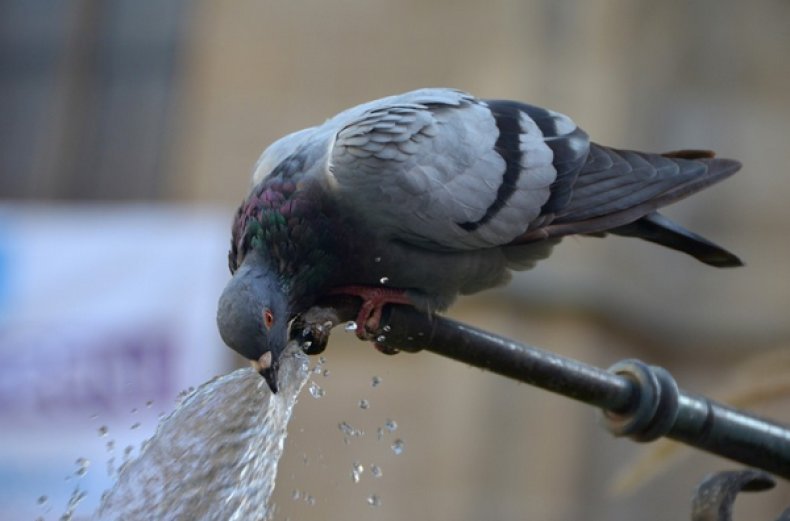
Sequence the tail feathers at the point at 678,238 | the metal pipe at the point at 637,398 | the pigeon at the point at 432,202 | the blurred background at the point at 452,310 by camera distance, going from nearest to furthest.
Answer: the metal pipe at the point at 637,398
the pigeon at the point at 432,202
the tail feathers at the point at 678,238
the blurred background at the point at 452,310

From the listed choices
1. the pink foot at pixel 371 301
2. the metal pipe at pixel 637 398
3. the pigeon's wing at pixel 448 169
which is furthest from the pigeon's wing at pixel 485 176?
the metal pipe at pixel 637 398

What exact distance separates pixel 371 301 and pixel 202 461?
52 centimetres

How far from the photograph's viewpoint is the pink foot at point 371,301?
2717 millimetres

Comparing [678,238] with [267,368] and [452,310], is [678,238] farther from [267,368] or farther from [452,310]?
[452,310]

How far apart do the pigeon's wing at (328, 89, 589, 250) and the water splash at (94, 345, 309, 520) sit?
466 mm

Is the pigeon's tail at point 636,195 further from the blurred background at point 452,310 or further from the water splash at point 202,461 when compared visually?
the blurred background at point 452,310

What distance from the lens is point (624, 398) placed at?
7.63ft

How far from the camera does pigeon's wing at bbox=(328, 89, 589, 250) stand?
2.99 meters

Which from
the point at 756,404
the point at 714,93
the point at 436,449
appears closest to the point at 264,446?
the point at 756,404

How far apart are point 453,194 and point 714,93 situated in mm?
4858

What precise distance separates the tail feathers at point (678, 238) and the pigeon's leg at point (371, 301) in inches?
24.1

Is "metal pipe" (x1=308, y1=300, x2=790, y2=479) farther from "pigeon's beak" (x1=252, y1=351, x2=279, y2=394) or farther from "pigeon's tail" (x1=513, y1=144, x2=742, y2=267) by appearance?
"pigeon's tail" (x1=513, y1=144, x2=742, y2=267)

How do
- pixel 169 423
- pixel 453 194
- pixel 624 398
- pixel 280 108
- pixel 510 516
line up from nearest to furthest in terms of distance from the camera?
pixel 624 398
pixel 169 423
pixel 453 194
pixel 510 516
pixel 280 108

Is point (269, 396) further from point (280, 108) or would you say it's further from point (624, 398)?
point (280, 108)
